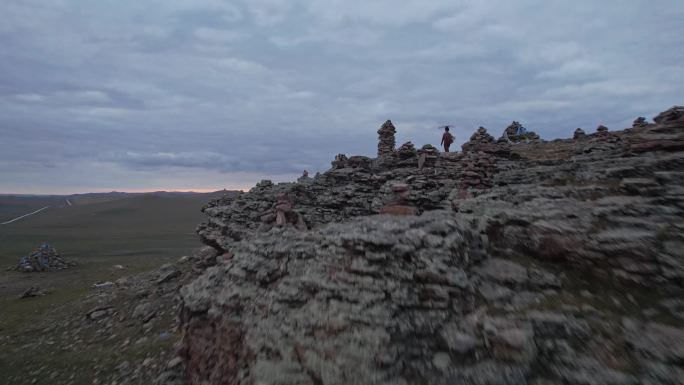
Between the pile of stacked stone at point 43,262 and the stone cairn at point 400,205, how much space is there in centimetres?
4738

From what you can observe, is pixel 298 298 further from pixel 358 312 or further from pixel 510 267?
pixel 510 267

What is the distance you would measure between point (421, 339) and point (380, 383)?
1.39 metres

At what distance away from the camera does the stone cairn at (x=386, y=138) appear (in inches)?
1598

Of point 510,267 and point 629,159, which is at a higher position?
point 629,159

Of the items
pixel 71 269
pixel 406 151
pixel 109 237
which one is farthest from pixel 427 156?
pixel 109 237

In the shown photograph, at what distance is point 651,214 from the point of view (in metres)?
9.16

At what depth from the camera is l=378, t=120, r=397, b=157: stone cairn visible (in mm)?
40594

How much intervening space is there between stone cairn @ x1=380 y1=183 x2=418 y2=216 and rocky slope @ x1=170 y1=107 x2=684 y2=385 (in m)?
2.19

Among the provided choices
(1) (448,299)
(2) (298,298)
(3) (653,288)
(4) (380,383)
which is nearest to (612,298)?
(3) (653,288)

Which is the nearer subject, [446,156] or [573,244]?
[573,244]

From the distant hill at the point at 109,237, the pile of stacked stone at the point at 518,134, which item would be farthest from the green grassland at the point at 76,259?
the pile of stacked stone at the point at 518,134

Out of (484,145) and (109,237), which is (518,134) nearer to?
(484,145)

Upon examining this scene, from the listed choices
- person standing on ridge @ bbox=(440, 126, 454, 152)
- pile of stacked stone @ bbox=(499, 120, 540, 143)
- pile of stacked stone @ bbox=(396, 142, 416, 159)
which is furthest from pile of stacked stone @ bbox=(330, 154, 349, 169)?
pile of stacked stone @ bbox=(499, 120, 540, 143)

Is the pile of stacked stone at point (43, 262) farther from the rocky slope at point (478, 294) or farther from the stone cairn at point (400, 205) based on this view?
the stone cairn at point (400, 205)
